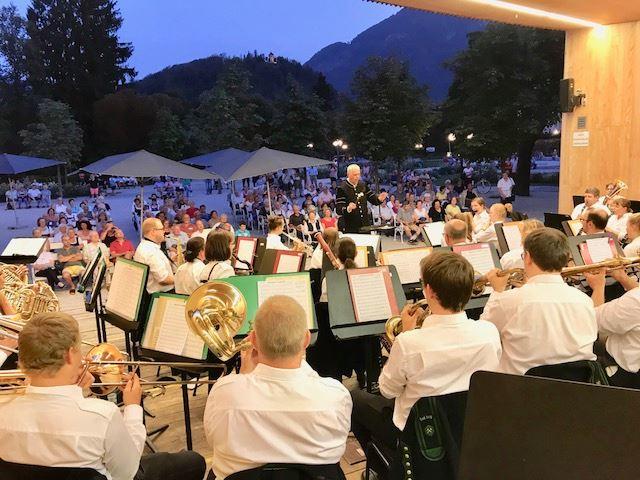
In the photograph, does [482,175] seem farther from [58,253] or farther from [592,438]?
[592,438]

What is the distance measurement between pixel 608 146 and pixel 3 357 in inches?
413

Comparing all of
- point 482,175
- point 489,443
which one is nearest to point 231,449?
point 489,443

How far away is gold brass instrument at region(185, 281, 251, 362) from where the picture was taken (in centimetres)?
319

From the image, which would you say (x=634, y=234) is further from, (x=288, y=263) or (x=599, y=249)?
(x=288, y=263)

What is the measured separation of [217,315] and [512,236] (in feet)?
13.4

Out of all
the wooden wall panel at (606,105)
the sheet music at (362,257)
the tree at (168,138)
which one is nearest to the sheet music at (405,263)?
the sheet music at (362,257)

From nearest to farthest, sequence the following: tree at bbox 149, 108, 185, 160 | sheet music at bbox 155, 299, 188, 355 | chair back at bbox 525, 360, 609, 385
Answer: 1. chair back at bbox 525, 360, 609, 385
2. sheet music at bbox 155, 299, 188, 355
3. tree at bbox 149, 108, 185, 160

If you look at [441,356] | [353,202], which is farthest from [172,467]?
[353,202]

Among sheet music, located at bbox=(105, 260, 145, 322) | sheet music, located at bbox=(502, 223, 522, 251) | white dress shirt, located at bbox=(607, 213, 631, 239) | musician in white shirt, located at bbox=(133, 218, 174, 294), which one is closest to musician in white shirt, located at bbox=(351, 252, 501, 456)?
sheet music, located at bbox=(105, 260, 145, 322)

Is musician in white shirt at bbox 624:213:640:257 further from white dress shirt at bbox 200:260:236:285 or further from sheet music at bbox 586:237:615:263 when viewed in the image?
white dress shirt at bbox 200:260:236:285

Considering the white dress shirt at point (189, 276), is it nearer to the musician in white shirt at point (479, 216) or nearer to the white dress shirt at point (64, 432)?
the white dress shirt at point (64, 432)

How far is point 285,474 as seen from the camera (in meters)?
2.07

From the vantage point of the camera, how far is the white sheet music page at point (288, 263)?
5695mm

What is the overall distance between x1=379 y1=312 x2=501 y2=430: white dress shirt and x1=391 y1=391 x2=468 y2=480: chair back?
0.08 metres
